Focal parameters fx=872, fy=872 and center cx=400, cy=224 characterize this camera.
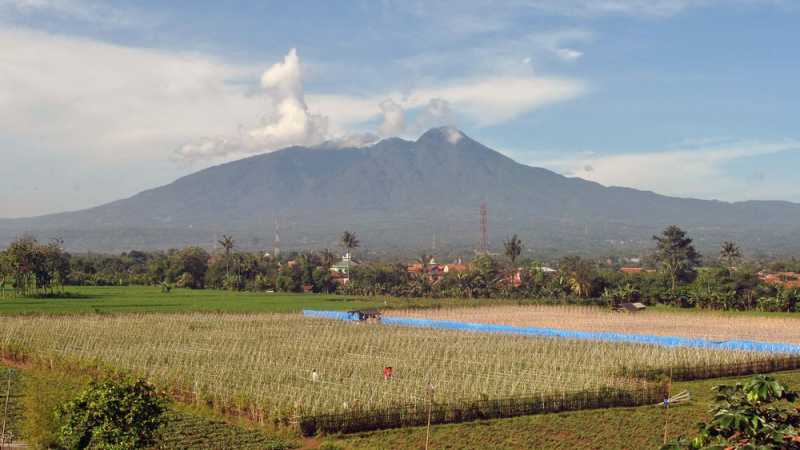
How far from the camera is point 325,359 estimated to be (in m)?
34.0

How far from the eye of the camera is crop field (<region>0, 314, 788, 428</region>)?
83.3 ft

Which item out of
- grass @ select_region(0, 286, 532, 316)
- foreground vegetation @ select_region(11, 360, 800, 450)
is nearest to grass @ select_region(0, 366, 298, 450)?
foreground vegetation @ select_region(11, 360, 800, 450)

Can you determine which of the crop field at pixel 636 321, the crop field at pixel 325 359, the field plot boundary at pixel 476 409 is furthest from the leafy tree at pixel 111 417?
the crop field at pixel 636 321

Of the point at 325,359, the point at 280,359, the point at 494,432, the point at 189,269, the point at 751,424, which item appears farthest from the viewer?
the point at 189,269

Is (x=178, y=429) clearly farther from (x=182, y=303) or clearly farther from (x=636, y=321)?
(x=182, y=303)

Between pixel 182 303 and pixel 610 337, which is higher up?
pixel 182 303

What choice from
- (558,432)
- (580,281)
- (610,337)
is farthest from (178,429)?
(580,281)

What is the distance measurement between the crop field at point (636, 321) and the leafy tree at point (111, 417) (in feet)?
115

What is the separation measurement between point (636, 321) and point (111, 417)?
152 ft

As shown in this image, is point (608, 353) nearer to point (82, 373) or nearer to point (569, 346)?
point (569, 346)

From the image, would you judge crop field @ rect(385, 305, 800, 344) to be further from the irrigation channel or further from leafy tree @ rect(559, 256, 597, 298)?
leafy tree @ rect(559, 256, 597, 298)

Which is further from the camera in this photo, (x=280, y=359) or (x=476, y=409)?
(x=280, y=359)

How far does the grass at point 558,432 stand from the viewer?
20.6 metres

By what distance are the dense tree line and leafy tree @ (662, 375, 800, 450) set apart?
6150 centimetres
